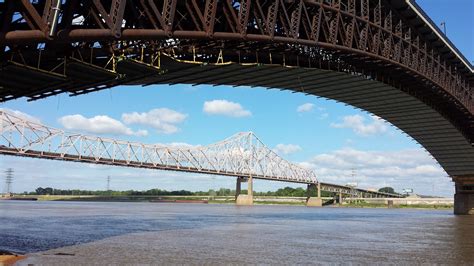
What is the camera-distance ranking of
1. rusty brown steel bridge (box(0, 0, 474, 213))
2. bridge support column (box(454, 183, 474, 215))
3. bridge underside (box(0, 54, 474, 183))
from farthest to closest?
bridge support column (box(454, 183, 474, 215))
bridge underside (box(0, 54, 474, 183))
rusty brown steel bridge (box(0, 0, 474, 213))

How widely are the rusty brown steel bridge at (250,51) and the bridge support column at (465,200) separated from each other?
105 ft

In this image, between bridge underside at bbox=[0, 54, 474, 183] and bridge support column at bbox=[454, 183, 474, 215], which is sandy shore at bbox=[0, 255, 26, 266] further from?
bridge support column at bbox=[454, 183, 474, 215]

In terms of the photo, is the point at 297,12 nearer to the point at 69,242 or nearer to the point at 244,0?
the point at 244,0

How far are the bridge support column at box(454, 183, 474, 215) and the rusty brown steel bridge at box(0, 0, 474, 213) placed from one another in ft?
105

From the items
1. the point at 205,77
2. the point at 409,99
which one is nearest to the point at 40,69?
the point at 205,77

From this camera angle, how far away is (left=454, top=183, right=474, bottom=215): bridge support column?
395 feet

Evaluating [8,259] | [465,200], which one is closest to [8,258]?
[8,259]

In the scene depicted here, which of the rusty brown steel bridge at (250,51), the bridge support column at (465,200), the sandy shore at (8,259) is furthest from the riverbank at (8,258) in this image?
the bridge support column at (465,200)

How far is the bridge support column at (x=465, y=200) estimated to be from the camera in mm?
120525

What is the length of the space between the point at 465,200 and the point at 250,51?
96.3 m

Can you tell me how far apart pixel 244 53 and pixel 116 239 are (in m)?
17.7

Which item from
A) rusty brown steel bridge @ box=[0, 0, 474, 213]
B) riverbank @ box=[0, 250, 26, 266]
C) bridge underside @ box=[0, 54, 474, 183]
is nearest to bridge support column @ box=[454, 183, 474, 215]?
bridge underside @ box=[0, 54, 474, 183]

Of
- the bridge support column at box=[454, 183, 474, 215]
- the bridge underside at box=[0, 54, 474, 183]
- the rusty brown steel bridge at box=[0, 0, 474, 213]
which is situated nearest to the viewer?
the rusty brown steel bridge at box=[0, 0, 474, 213]

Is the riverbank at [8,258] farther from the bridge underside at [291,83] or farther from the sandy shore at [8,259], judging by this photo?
the bridge underside at [291,83]
